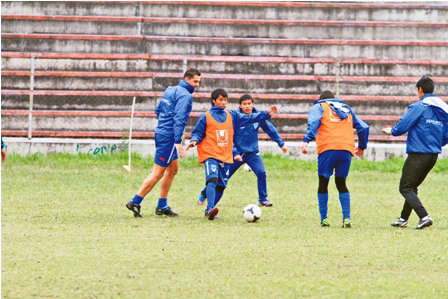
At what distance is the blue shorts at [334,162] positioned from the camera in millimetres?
10922

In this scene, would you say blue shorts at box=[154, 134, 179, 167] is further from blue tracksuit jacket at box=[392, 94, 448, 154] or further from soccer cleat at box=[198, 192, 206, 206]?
blue tracksuit jacket at box=[392, 94, 448, 154]

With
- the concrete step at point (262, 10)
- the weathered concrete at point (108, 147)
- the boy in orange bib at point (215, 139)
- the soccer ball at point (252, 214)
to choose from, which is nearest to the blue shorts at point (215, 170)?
the boy in orange bib at point (215, 139)

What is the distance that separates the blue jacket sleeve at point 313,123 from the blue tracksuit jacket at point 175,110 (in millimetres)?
1594

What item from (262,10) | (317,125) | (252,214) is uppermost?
(262,10)

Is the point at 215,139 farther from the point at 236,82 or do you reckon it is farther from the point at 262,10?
the point at 262,10

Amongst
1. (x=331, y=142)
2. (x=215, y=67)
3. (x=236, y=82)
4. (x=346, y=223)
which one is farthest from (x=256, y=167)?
(x=215, y=67)

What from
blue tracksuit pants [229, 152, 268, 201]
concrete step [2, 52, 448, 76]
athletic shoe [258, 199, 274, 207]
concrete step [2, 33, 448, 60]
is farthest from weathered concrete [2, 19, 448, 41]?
athletic shoe [258, 199, 274, 207]

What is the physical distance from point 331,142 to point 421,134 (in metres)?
1.11

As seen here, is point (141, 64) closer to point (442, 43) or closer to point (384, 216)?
point (442, 43)

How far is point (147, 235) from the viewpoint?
971 cm

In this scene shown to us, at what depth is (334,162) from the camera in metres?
11.0

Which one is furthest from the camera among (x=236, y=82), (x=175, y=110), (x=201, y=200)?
(x=236, y=82)

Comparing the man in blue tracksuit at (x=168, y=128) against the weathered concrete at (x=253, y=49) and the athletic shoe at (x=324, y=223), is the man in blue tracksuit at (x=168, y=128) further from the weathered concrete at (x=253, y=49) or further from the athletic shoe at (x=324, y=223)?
the weathered concrete at (x=253, y=49)

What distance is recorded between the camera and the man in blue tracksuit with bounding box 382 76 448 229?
428 inches
